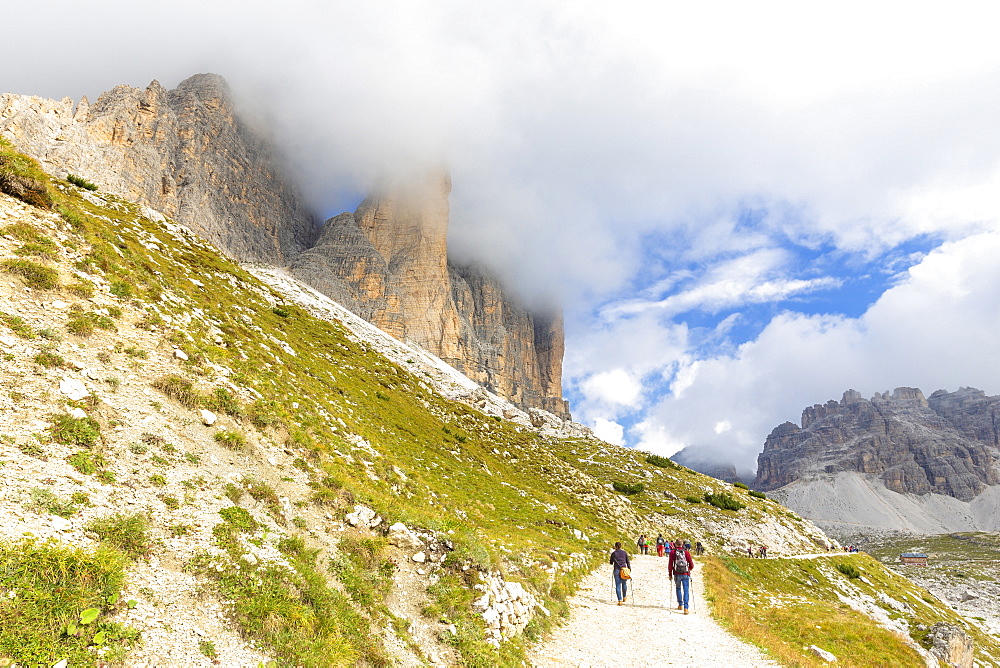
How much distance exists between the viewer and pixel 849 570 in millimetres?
48094

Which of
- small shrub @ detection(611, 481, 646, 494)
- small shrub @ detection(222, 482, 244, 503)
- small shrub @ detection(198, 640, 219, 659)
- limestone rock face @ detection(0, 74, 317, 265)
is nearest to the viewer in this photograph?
small shrub @ detection(198, 640, 219, 659)

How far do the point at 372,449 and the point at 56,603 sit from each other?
17.6 metres

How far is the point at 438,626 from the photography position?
11.6 m

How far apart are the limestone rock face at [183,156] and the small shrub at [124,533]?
105152 mm

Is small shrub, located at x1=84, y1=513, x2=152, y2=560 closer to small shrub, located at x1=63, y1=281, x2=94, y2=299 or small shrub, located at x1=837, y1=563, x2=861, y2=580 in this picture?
small shrub, located at x1=63, y1=281, x2=94, y2=299

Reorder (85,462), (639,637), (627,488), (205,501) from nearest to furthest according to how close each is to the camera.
Answer: (85,462) < (205,501) < (639,637) < (627,488)

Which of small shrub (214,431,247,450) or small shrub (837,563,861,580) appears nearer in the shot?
small shrub (214,431,247,450)

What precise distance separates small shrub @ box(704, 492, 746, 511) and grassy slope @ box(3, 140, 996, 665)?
4.56 feet

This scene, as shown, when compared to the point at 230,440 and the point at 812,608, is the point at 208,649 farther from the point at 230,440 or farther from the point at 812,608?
the point at 812,608

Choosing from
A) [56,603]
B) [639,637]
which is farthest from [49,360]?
[639,637]

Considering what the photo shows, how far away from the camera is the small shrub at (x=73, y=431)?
10.5m

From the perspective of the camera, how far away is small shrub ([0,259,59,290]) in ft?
48.0

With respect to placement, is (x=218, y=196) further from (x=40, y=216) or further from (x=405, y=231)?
(x=40, y=216)

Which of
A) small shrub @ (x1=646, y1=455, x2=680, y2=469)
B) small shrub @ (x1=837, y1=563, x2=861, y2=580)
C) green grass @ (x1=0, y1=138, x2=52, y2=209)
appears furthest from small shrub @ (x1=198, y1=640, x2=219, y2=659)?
small shrub @ (x1=646, y1=455, x2=680, y2=469)
